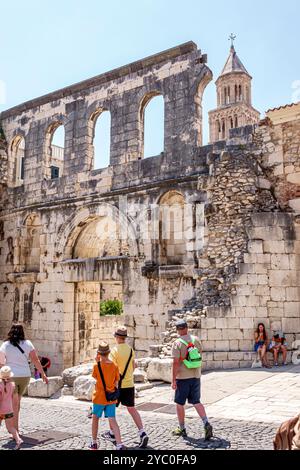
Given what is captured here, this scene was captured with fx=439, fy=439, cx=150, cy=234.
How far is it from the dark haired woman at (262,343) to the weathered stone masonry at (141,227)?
259mm

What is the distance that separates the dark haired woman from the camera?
940cm

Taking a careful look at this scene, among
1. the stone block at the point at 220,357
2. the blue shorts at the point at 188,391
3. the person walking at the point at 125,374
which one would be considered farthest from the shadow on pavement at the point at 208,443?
the stone block at the point at 220,357

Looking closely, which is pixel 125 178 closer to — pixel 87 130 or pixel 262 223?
pixel 87 130

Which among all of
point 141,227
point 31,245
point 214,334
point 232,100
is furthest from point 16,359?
point 232,100

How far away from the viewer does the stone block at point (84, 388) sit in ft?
25.1

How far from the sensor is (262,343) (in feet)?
31.6

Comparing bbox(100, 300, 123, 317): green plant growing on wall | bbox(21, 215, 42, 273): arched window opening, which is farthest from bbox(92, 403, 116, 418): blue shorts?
bbox(100, 300, 123, 317): green plant growing on wall

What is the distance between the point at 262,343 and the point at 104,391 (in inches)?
227

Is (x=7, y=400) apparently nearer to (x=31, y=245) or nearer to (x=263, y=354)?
(x=263, y=354)

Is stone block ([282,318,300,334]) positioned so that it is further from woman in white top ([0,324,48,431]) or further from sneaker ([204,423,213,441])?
woman in white top ([0,324,48,431])

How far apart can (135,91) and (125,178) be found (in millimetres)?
3037

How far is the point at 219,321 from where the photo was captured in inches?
396

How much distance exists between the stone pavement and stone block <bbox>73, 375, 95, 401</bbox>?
0.57ft
